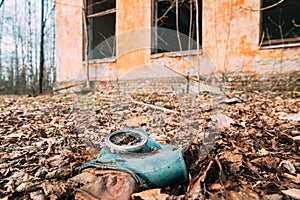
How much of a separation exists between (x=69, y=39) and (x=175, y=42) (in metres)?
3.15

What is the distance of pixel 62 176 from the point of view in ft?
3.36

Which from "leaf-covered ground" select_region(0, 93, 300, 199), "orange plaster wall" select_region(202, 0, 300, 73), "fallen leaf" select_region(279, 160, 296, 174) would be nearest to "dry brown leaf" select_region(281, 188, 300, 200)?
"leaf-covered ground" select_region(0, 93, 300, 199)

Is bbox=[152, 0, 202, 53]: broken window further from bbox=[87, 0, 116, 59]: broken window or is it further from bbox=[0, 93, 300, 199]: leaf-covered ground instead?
bbox=[0, 93, 300, 199]: leaf-covered ground

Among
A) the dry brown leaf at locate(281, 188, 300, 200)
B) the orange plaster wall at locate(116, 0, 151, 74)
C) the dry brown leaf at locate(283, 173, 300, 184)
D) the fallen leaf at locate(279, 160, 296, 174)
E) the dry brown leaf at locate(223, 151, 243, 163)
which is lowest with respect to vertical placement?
the dry brown leaf at locate(281, 188, 300, 200)

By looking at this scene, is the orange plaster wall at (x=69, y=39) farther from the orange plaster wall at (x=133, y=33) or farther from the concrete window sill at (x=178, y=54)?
the concrete window sill at (x=178, y=54)

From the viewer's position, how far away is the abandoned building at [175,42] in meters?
4.02

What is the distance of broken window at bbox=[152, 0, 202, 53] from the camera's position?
4.79m

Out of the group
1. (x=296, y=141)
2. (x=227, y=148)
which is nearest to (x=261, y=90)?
(x=296, y=141)

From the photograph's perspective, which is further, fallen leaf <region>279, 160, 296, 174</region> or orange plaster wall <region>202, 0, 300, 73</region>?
orange plaster wall <region>202, 0, 300, 73</region>

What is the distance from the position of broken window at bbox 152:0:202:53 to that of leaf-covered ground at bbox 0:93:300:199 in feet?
8.16

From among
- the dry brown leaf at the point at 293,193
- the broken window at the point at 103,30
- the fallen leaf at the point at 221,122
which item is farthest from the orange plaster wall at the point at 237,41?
the broken window at the point at 103,30

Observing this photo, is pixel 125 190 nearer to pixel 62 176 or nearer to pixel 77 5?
pixel 62 176

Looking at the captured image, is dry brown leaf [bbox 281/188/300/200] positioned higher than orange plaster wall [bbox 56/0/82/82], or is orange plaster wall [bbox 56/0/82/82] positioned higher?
orange plaster wall [bbox 56/0/82/82]

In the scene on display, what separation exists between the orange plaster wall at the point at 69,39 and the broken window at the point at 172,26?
234 cm
